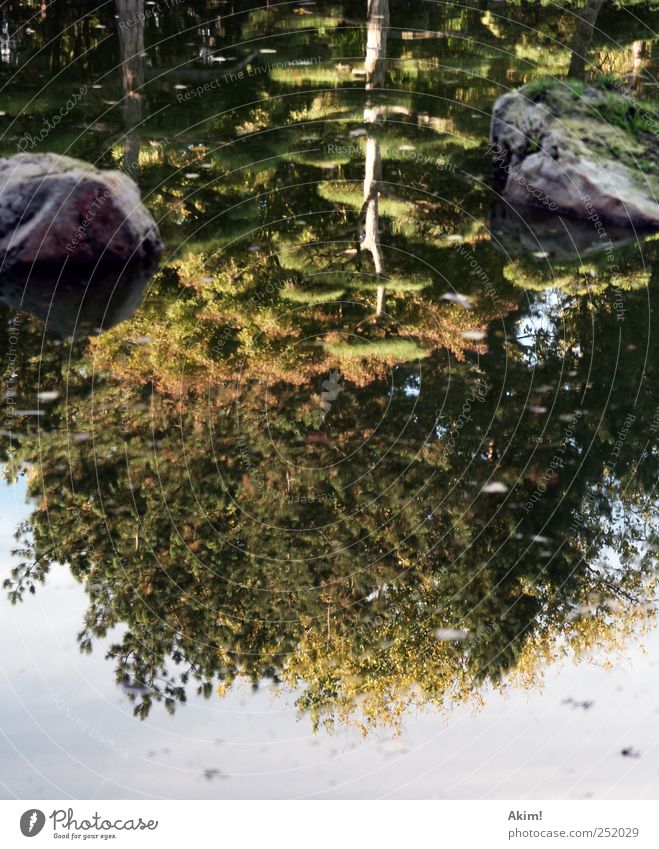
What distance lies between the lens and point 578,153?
10.6 m

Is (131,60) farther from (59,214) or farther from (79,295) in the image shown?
(79,295)

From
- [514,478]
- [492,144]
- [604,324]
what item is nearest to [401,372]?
[514,478]

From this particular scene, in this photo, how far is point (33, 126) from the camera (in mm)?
12508

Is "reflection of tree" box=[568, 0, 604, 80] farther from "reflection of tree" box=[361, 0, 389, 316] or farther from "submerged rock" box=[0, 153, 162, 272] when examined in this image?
"submerged rock" box=[0, 153, 162, 272]

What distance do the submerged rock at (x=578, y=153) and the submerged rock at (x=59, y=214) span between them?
4.61m

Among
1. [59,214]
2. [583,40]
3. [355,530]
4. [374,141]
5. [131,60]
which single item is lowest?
[355,530]

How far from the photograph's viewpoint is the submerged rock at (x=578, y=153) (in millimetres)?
10477

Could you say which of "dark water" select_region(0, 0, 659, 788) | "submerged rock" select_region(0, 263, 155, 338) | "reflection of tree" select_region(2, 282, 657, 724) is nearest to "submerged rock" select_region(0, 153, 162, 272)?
"submerged rock" select_region(0, 263, 155, 338)

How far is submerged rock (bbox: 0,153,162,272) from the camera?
8844 mm

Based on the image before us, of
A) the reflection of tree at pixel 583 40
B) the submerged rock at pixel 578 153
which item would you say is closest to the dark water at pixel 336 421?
the submerged rock at pixel 578 153

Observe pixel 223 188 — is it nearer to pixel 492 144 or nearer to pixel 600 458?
pixel 492 144

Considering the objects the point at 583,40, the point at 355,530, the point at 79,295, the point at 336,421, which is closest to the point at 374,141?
the point at 583,40

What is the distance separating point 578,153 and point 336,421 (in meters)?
5.13

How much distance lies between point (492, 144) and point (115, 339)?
5.88 metres
